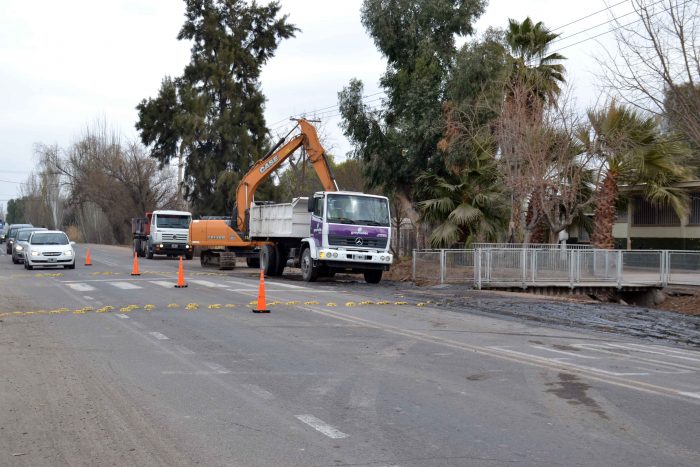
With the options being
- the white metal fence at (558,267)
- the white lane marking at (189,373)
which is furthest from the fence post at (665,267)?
the white lane marking at (189,373)

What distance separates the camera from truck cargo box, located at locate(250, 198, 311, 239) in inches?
1034

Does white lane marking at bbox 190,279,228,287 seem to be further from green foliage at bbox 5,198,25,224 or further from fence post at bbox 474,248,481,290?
green foliage at bbox 5,198,25,224

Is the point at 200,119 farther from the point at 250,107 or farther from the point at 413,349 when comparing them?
the point at 413,349

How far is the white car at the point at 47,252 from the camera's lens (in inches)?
1178

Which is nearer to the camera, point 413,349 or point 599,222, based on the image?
point 413,349

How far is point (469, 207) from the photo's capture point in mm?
27781

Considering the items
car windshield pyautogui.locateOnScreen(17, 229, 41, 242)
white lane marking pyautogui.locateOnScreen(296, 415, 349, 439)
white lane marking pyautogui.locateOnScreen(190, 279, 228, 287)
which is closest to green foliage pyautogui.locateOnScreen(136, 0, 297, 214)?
car windshield pyautogui.locateOnScreen(17, 229, 41, 242)

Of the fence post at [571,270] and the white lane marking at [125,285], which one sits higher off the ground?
the fence post at [571,270]

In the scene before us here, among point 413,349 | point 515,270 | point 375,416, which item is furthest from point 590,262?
point 375,416

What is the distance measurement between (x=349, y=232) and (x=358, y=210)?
0.89 m

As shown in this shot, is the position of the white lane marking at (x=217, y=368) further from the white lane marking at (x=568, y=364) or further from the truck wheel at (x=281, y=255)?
the truck wheel at (x=281, y=255)

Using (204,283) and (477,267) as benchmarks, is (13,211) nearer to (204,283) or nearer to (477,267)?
(204,283)

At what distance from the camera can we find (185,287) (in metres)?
21.5

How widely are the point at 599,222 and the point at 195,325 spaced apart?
17.8m
